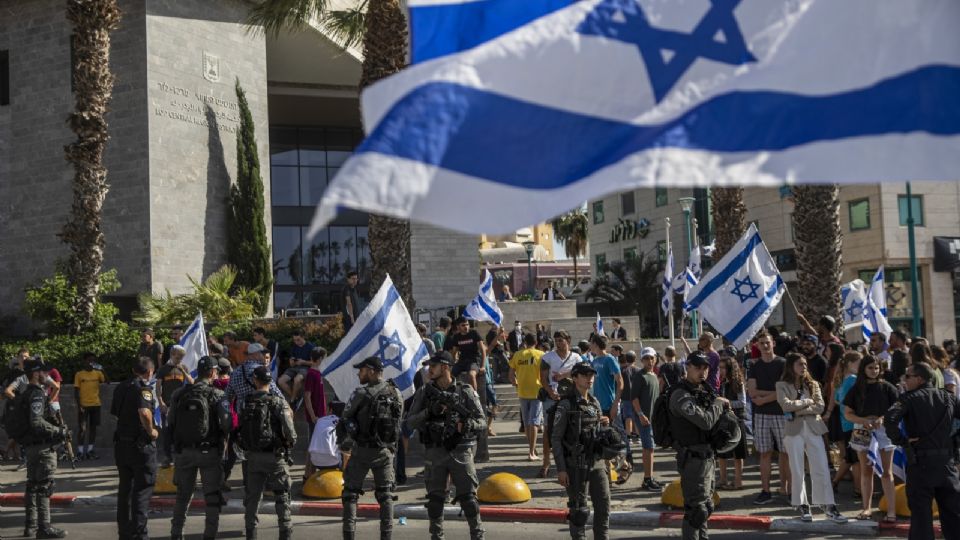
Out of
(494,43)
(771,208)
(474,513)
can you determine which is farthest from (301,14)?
(771,208)

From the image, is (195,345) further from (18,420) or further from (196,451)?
(196,451)

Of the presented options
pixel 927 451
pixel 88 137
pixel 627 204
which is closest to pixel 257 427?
pixel 927 451

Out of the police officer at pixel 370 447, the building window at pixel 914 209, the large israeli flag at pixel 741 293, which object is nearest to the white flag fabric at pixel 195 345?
the police officer at pixel 370 447

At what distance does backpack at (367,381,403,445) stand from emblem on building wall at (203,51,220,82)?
20832 mm

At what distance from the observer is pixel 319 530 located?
11711 millimetres

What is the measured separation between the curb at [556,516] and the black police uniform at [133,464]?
2823 millimetres

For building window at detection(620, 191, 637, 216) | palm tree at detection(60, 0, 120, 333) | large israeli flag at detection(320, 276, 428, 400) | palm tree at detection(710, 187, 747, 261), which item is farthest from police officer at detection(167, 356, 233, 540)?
building window at detection(620, 191, 637, 216)

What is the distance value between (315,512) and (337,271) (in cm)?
2764

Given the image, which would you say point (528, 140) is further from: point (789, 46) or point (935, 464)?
point (935, 464)

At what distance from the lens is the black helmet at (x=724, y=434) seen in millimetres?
8805

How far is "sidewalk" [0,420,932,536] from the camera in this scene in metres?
11.4

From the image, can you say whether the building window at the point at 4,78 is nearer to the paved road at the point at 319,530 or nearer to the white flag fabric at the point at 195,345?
the white flag fabric at the point at 195,345

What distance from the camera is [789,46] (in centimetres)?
328

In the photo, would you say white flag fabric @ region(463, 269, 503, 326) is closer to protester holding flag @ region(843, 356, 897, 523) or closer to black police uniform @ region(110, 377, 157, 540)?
protester holding flag @ region(843, 356, 897, 523)
